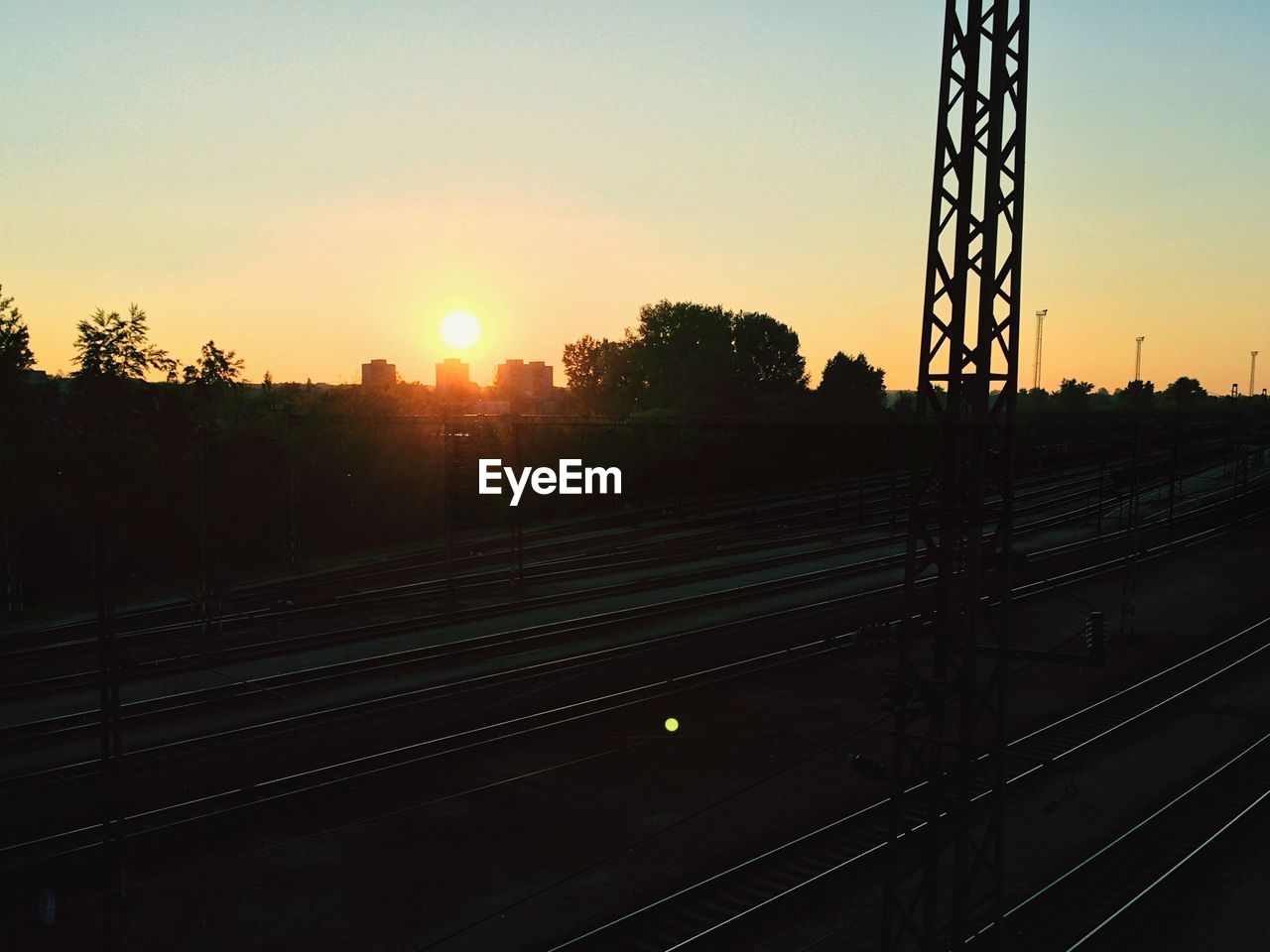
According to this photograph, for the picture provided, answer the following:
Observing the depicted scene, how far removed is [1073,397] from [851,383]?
5270 cm

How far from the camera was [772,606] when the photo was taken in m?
33.6

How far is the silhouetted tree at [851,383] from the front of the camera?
8844 centimetres

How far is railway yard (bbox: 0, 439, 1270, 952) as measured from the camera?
13.6m

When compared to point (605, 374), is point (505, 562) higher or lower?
lower

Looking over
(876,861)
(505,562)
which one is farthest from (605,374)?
(876,861)

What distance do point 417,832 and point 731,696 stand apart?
30.3ft

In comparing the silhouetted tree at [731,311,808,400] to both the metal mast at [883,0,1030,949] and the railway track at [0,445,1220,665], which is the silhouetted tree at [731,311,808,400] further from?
the metal mast at [883,0,1030,949]

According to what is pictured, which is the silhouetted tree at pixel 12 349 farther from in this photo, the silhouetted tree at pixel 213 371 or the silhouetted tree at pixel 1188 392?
the silhouetted tree at pixel 1188 392

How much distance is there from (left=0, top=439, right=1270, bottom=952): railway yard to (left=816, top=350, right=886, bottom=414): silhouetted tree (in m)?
53.4

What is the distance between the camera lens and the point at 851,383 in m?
90.4

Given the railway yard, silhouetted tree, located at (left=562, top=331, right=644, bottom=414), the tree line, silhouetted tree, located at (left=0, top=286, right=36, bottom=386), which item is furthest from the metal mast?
silhouetted tree, located at (left=562, top=331, right=644, bottom=414)

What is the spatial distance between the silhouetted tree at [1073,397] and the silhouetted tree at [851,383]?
3722 centimetres

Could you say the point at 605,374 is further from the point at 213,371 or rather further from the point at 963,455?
the point at 963,455

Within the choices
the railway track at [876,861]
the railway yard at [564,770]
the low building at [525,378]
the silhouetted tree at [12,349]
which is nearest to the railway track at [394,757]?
the railway yard at [564,770]
